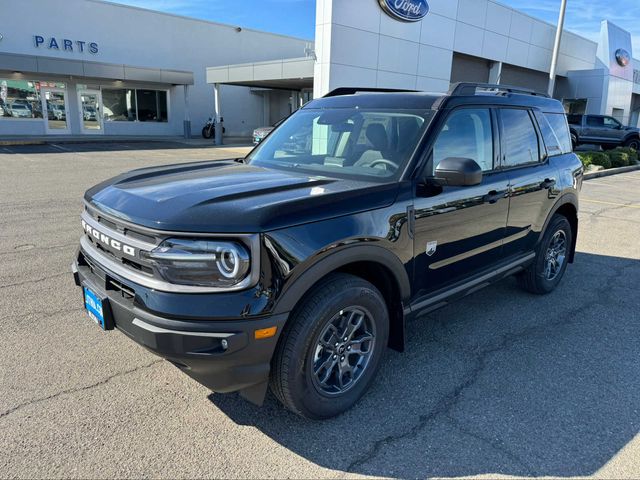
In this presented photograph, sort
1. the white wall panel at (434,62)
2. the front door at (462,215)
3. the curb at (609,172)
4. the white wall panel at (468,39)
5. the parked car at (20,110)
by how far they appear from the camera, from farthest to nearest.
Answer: the parked car at (20,110) < the white wall panel at (468,39) < the white wall panel at (434,62) < the curb at (609,172) < the front door at (462,215)

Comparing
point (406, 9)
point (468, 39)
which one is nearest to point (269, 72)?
point (406, 9)

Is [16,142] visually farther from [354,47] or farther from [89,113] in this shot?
[354,47]

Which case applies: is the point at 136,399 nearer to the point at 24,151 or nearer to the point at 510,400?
the point at 510,400

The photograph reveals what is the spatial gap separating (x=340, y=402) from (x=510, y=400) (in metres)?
1.13

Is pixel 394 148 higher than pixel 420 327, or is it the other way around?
pixel 394 148

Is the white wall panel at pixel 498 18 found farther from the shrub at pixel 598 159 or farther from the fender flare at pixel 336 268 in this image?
the fender flare at pixel 336 268

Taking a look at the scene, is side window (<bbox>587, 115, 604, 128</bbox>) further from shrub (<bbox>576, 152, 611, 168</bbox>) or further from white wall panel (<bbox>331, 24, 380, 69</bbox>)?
white wall panel (<bbox>331, 24, 380, 69</bbox>)

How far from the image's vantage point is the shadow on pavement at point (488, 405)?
255 cm

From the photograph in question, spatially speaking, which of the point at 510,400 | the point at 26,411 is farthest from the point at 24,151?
the point at 510,400

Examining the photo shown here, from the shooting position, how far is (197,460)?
8.07 feet

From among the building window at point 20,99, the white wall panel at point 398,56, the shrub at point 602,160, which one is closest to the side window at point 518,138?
the white wall panel at point 398,56

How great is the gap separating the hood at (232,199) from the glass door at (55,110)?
2696cm

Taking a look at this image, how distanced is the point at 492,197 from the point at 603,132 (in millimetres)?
24637

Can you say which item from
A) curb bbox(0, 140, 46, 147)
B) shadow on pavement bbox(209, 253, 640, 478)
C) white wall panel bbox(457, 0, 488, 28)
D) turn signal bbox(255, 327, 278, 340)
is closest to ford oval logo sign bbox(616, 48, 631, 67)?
white wall panel bbox(457, 0, 488, 28)
